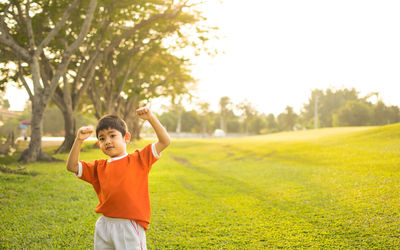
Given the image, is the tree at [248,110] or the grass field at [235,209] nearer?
the grass field at [235,209]

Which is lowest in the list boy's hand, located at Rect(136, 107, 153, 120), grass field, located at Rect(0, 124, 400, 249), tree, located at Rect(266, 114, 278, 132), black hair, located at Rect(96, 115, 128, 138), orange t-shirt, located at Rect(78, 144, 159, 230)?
grass field, located at Rect(0, 124, 400, 249)

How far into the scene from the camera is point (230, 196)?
27.6ft

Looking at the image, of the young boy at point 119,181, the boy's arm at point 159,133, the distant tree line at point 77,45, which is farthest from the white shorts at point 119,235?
the distant tree line at point 77,45

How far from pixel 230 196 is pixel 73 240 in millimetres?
4470

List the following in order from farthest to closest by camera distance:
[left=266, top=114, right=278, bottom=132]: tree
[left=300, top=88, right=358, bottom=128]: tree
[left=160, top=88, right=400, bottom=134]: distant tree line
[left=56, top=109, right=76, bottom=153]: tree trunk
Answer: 1. [left=266, top=114, right=278, bottom=132]: tree
2. [left=300, top=88, right=358, bottom=128]: tree
3. [left=160, top=88, right=400, bottom=134]: distant tree line
4. [left=56, top=109, right=76, bottom=153]: tree trunk

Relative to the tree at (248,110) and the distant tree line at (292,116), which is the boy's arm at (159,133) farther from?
the tree at (248,110)

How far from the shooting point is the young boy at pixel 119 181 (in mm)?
2617

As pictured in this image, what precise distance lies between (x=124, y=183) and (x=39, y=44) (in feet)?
42.4

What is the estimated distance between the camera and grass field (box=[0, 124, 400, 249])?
4887 mm

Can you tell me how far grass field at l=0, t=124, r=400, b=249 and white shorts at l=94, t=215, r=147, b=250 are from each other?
2.23 m

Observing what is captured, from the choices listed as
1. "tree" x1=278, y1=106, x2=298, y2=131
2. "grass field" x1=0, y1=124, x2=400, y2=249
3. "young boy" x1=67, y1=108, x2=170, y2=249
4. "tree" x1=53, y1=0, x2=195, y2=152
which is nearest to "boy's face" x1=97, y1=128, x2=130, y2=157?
"young boy" x1=67, y1=108, x2=170, y2=249

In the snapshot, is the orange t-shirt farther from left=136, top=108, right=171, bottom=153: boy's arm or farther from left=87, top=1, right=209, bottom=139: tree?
left=87, top=1, right=209, bottom=139: tree

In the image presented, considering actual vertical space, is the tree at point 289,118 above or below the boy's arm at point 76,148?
above

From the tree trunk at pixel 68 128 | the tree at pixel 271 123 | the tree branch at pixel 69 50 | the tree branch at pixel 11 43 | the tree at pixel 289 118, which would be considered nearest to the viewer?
the tree branch at pixel 11 43
